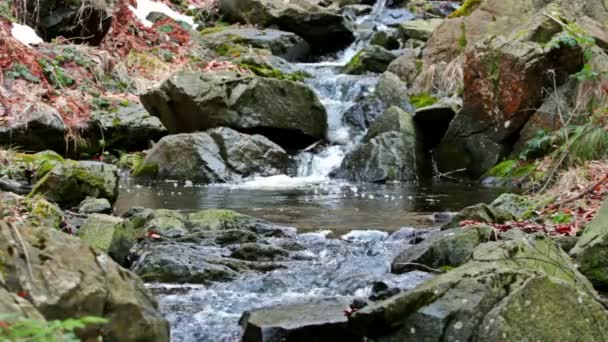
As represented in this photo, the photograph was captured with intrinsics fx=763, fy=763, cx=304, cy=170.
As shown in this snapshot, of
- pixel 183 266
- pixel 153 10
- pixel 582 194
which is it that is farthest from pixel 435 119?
pixel 153 10

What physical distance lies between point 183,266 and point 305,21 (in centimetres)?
1276

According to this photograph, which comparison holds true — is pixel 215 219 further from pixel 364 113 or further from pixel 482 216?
pixel 364 113

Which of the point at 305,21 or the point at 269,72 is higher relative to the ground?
the point at 305,21

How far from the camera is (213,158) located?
10.5 metres

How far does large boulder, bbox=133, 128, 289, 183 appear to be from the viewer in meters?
10.3

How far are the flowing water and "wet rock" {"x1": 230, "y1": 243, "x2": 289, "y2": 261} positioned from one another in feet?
0.53

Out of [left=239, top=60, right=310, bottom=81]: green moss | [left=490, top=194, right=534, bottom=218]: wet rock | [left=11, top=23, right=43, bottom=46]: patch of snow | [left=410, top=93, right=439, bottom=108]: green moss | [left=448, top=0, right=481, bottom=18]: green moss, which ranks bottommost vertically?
[left=490, top=194, right=534, bottom=218]: wet rock

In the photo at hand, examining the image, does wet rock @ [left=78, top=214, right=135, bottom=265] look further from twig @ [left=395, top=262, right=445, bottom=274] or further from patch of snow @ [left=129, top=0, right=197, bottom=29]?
patch of snow @ [left=129, top=0, right=197, bottom=29]

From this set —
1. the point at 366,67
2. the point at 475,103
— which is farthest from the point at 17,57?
the point at 475,103

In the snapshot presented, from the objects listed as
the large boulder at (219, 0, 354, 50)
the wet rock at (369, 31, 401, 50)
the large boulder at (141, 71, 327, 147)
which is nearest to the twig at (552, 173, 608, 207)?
the large boulder at (141, 71, 327, 147)

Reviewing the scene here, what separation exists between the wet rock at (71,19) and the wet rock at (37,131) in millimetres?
3171

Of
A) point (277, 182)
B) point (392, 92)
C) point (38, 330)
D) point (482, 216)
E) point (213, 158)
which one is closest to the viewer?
point (38, 330)

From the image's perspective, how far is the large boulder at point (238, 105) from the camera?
11273 mm

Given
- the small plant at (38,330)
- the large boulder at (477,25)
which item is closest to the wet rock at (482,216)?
the small plant at (38,330)
